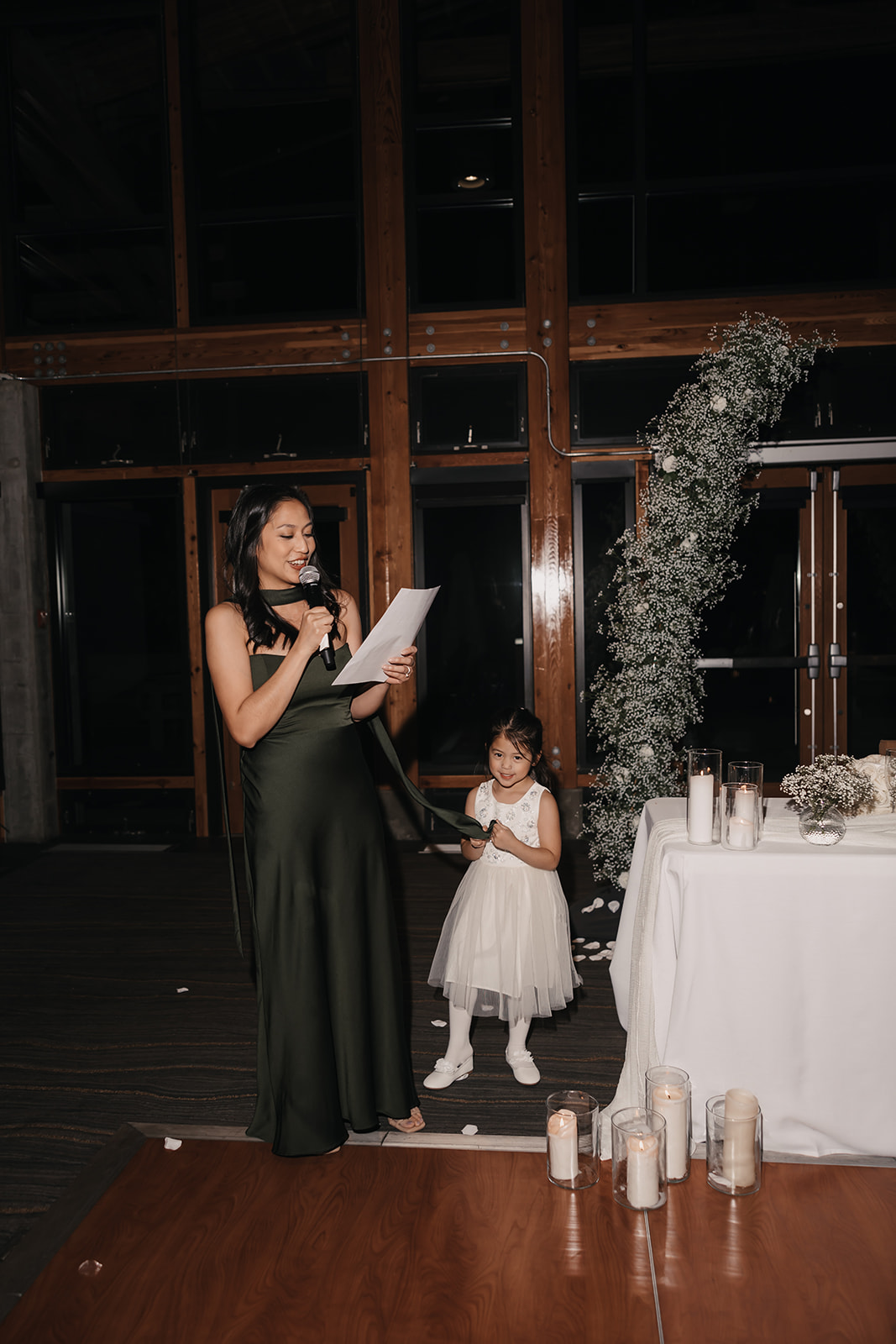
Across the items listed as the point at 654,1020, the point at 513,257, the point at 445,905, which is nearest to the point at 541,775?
the point at 654,1020

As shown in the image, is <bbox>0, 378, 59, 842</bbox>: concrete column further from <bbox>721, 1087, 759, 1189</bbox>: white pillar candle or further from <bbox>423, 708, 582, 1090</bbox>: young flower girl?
<bbox>721, 1087, 759, 1189</bbox>: white pillar candle

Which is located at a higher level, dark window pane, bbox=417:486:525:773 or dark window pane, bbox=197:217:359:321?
dark window pane, bbox=197:217:359:321

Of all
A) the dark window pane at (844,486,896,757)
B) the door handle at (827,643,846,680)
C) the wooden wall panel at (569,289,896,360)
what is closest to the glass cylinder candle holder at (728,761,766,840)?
the door handle at (827,643,846,680)

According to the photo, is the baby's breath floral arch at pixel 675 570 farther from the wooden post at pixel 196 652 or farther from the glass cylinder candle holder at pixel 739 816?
the wooden post at pixel 196 652

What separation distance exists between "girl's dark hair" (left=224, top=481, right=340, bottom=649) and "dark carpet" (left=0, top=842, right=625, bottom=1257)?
61.7 inches

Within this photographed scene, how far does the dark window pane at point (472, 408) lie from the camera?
250 inches

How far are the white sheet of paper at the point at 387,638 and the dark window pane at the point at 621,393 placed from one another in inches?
172

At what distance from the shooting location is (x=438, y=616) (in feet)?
21.6

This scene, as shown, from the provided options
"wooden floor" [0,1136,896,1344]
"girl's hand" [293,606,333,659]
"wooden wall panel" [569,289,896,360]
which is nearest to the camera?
"wooden floor" [0,1136,896,1344]

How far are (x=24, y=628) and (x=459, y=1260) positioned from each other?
241 inches

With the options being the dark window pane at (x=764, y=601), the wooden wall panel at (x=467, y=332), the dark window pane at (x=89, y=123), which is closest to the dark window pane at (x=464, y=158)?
the wooden wall panel at (x=467, y=332)

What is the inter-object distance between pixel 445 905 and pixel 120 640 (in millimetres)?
3342

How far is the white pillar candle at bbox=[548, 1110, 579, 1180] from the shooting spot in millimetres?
1548

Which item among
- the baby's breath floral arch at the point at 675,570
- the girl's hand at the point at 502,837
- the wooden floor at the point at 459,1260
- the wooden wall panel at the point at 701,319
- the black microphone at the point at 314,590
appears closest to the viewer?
the wooden floor at the point at 459,1260
